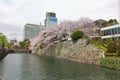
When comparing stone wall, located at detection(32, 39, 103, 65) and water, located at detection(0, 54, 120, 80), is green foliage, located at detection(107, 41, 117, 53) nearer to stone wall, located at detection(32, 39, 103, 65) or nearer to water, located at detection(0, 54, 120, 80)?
stone wall, located at detection(32, 39, 103, 65)

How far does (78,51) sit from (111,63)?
17.4 m

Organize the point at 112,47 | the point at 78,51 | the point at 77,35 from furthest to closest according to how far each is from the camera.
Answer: the point at 77,35, the point at 78,51, the point at 112,47

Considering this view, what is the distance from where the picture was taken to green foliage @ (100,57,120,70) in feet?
89.4

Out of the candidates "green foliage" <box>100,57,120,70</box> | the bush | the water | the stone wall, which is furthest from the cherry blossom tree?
the water

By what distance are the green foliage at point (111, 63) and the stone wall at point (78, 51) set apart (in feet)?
8.59

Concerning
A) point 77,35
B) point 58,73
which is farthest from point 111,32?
point 58,73

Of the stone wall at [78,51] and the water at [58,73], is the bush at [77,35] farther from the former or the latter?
the water at [58,73]

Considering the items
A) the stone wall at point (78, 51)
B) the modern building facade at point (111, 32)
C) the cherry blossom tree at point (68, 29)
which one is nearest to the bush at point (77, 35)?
the stone wall at point (78, 51)

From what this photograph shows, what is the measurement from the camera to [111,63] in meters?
28.8

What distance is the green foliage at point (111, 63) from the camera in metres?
27.2

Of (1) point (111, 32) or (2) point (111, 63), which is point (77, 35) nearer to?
(1) point (111, 32)

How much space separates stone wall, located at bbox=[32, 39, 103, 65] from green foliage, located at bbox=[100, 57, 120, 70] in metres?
2.62

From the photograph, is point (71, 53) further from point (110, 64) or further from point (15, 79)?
point (15, 79)

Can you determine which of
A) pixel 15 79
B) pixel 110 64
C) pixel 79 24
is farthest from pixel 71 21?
pixel 15 79
